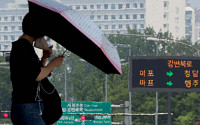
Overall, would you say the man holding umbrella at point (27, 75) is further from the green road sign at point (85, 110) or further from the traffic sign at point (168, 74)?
the green road sign at point (85, 110)

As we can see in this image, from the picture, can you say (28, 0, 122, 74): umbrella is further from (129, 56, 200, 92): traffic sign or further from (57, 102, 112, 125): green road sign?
(57, 102, 112, 125): green road sign

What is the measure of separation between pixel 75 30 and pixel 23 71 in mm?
378

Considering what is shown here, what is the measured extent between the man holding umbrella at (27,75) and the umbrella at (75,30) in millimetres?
92

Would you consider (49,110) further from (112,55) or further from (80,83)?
(80,83)

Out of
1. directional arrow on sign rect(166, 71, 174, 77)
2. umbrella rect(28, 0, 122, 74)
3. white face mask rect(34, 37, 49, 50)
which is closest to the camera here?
umbrella rect(28, 0, 122, 74)

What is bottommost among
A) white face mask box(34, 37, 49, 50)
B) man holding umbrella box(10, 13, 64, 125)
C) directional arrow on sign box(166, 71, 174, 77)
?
man holding umbrella box(10, 13, 64, 125)

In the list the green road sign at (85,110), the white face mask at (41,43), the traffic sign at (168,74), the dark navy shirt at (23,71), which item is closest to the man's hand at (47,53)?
the white face mask at (41,43)

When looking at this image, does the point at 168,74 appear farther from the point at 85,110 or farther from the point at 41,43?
the point at 41,43

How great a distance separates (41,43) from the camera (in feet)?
15.0

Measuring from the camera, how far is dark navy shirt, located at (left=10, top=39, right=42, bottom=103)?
4.40 m

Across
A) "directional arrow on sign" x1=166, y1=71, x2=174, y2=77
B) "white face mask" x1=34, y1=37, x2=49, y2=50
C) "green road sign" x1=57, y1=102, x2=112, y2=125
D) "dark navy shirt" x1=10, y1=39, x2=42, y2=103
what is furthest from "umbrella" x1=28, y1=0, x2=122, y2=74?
"green road sign" x1=57, y1=102, x2=112, y2=125

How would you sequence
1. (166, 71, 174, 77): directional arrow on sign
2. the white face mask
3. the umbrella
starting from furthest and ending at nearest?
(166, 71, 174, 77): directional arrow on sign → the white face mask → the umbrella

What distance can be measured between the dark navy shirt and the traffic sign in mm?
22205

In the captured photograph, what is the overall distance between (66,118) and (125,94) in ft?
92.3
